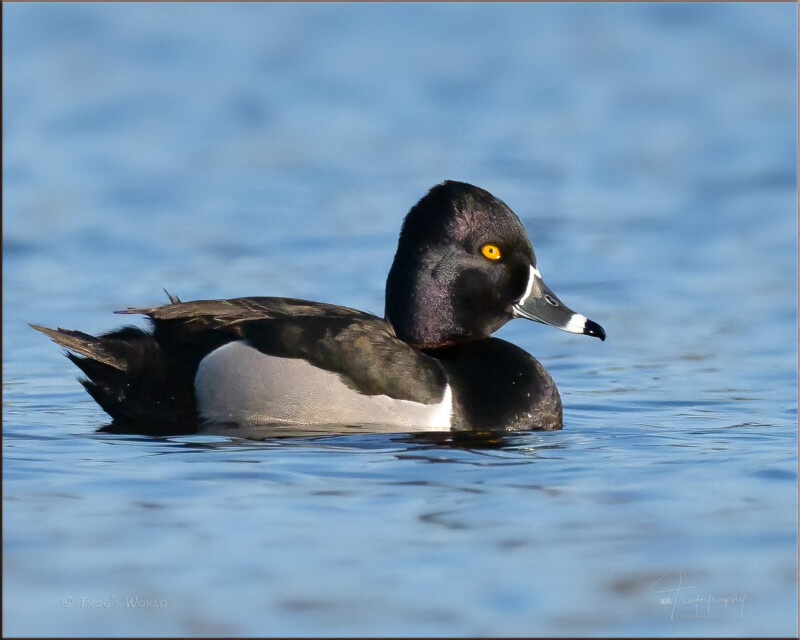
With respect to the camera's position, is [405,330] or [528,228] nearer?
[405,330]

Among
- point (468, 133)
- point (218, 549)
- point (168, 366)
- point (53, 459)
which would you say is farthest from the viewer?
point (468, 133)

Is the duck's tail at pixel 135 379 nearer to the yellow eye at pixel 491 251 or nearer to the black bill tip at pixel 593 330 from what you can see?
the yellow eye at pixel 491 251

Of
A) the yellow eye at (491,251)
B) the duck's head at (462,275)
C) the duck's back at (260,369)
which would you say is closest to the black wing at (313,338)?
the duck's back at (260,369)

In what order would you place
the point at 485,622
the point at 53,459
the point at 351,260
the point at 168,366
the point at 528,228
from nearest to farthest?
the point at 485,622
the point at 53,459
the point at 168,366
the point at 351,260
the point at 528,228

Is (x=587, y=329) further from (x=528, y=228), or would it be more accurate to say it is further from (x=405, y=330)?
(x=528, y=228)

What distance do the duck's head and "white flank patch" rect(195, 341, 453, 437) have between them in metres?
0.56

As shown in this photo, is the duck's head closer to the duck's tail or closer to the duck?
the duck

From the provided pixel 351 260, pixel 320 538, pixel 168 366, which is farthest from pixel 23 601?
pixel 351 260

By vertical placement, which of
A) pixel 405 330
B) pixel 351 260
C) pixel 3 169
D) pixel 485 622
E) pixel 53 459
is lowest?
pixel 485 622

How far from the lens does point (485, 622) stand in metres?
5.07

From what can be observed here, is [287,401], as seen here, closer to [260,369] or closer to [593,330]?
[260,369]

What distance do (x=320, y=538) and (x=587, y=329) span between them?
2.69 metres

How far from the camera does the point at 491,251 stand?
26.2 feet

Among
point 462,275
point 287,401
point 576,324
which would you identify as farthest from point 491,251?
point 287,401
